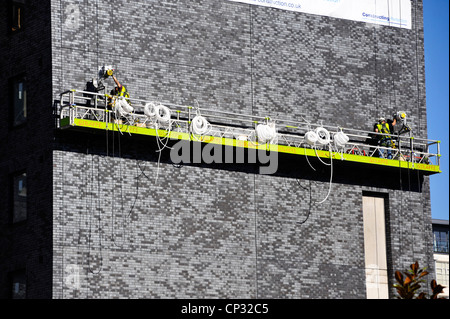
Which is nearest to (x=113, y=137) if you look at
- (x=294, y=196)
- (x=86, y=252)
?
(x=86, y=252)

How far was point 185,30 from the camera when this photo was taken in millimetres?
41594

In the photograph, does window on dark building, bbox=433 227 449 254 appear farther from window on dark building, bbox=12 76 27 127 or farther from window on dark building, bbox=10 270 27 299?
window on dark building, bbox=10 270 27 299

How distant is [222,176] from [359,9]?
34.6 feet

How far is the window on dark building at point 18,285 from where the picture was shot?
1532 inches

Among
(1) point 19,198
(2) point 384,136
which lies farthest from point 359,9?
(1) point 19,198

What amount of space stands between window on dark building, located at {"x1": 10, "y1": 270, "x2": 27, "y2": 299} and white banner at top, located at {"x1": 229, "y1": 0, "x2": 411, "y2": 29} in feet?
47.4

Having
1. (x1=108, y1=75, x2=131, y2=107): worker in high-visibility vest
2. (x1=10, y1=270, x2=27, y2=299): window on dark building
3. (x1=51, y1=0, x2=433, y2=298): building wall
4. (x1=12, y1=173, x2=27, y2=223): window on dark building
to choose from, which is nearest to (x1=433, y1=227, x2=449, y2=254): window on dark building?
(x1=51, y1=0, x2=433, y2=298): building wall

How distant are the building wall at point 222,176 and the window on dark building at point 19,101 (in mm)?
2514

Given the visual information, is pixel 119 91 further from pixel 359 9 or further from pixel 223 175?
pixel 359 9

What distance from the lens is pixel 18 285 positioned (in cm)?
3928

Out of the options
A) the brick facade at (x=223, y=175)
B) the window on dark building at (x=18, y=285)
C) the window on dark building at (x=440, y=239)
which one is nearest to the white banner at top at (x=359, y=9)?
the brick facade at (x=223, y=175)

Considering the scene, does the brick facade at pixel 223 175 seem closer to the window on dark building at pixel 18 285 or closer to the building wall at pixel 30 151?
the building wall at pixel 30 151

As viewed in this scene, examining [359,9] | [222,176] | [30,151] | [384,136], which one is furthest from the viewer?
[359,9]

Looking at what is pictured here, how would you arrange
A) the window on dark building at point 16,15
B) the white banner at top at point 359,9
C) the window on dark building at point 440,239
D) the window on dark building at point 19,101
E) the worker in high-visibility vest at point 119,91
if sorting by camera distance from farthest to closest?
the window on dark building at point 440,239 → the white banner at top at point 359,9 → the window on dark building at point 16,15 → the window on dark building at point 19,101 → the worker in high-visibility vest at point 119,91
